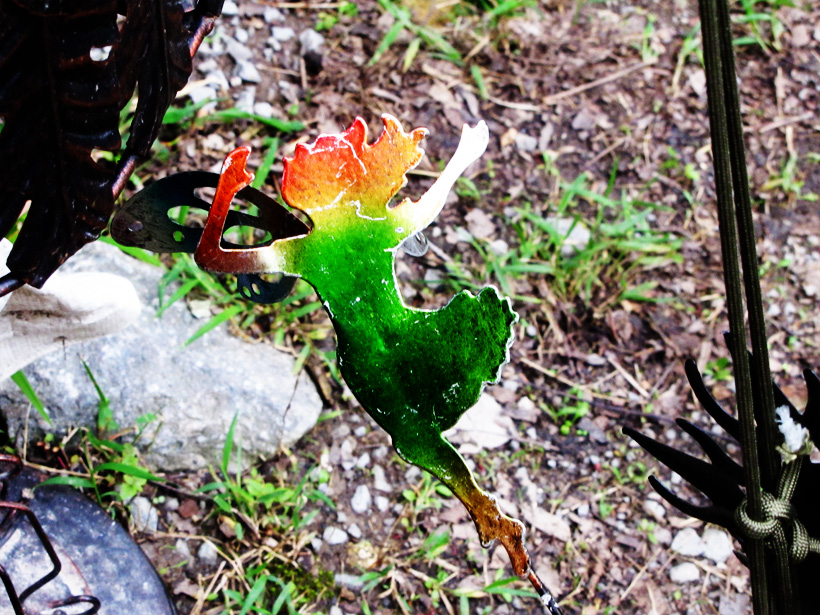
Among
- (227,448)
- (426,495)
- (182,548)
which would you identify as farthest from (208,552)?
(426,495)

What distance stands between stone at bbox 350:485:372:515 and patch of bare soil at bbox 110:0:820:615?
0.4 inches

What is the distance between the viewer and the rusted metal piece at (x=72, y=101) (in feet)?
2.18

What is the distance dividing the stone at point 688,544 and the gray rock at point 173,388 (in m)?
0.81

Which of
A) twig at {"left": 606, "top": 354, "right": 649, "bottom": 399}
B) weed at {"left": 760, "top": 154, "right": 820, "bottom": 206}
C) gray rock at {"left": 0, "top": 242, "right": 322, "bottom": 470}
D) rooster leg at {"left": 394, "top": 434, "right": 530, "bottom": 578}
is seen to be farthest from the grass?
rooster leg at {"left": 394, "top": 434, "right": 530, "bottom": 578}

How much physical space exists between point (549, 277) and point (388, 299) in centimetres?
120

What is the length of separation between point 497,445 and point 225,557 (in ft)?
2.03

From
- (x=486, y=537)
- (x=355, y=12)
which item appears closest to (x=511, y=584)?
(x=486, y=537)

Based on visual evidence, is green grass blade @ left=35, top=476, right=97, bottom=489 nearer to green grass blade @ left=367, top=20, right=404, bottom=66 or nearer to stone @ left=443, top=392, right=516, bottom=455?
stone @ left=443, top=392, right=516, bottom=455

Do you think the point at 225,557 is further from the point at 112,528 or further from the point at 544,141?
the point at 544,141

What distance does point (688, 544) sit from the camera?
1.65m

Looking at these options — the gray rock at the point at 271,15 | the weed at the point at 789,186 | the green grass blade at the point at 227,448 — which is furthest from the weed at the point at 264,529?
the weed at the point at 789,186

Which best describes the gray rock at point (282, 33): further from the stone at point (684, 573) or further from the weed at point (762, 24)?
the stone at point (684, 573)

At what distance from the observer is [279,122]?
2000mm

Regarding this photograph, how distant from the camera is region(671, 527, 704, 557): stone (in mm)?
1642
